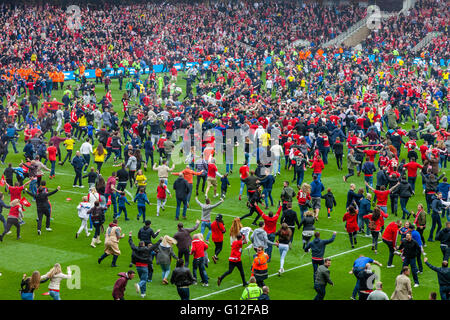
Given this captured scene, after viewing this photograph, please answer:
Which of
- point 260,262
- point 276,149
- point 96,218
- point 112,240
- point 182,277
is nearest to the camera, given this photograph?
point 182,277

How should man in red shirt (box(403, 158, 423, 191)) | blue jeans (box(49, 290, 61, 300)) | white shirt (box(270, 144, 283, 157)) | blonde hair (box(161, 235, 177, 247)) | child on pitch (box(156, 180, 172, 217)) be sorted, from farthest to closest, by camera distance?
white shirt (box(270, 144, 283, 157)) < man in red shirt (box(403, 158, 423, 191)) < child on pitch (box(156, 180, 172, 217)) < blonde hair (box(161, 235, 177, 247)) < blue jeans (box(49, 290, 61, 300))

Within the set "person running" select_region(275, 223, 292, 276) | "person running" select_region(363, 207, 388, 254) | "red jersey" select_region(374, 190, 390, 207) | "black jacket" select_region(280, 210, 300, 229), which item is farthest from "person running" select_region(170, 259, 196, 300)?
"red jersey" select_region(374, 190, 390, 207)

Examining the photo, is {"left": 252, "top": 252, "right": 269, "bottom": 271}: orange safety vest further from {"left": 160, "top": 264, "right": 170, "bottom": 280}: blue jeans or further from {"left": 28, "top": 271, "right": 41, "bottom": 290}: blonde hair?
{"left": 28, "top": 271, "right": 41, "bottom": 290}: blonde hair

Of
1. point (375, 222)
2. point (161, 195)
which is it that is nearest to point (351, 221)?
point (375, 222)

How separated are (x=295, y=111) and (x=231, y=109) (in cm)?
363

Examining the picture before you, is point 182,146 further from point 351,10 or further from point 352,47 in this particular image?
point 351,10

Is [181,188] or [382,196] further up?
[181,188]

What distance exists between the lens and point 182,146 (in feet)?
119

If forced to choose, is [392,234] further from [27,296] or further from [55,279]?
[27,296]

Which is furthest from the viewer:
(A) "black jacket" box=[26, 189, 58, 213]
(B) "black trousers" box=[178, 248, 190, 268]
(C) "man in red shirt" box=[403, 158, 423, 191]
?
(C) "man in red shirt" box=[403, 158, 423, 191]

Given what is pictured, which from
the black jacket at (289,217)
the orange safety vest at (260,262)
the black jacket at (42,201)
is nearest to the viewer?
the orange safety vest at (260,262)

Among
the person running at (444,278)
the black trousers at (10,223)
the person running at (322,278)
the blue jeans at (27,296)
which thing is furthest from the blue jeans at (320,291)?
the black trousers at (10,223)

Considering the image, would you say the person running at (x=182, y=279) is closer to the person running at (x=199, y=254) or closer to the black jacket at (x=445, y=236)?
the person running at (x=199, y=254)
